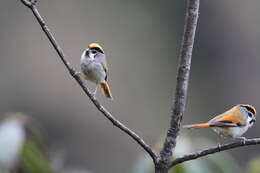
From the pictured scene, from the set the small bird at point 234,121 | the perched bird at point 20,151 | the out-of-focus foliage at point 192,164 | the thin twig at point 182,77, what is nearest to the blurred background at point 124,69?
the small bird at point 234,121

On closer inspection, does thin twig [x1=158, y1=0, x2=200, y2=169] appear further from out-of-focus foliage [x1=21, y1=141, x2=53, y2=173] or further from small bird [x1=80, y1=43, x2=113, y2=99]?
small bird [x1=80, y1=43, x2=113, y2=99]

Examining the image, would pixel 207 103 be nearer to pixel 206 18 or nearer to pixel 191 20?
pixel 206 18

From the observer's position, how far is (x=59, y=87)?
36.6ft

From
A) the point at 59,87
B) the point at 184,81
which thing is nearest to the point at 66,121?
the point at 59,87

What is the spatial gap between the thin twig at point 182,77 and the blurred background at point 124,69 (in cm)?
775

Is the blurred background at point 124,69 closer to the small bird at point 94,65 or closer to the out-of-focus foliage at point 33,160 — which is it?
the small bird at point 94,65

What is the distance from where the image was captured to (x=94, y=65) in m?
3.88

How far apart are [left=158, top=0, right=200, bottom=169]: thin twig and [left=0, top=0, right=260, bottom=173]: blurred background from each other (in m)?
7.75

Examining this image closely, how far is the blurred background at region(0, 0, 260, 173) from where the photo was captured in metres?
10.8

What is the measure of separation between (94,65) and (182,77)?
1.60 meters

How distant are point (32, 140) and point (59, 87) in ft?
25.4

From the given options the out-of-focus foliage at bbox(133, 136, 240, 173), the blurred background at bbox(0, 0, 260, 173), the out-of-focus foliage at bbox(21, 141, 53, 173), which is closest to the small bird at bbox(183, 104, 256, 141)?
the out-of-focus foliage at bbox(133, 136, 240, 173)

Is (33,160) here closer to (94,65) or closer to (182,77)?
(94,65)

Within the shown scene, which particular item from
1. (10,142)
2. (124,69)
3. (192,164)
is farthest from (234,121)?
(124,69)
